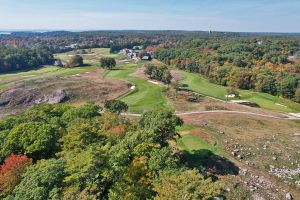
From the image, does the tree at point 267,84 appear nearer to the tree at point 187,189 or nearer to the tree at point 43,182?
the tree at point 187,189

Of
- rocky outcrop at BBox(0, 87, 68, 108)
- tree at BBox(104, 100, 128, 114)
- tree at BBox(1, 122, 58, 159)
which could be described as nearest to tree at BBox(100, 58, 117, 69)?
rocky outcrop at BBox(0, 87, 68, 108)

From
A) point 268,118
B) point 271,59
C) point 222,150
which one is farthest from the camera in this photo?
point 271,59

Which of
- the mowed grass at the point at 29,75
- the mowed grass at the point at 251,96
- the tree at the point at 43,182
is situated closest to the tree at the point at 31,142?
the tree at the point at 43,182

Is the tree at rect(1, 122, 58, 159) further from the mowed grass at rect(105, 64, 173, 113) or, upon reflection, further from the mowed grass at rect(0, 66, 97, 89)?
the mowed grass at rect(0, 66, 97, 89)

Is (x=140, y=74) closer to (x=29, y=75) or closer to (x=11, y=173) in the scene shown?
(x=29, y=75)

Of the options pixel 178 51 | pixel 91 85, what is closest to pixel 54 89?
pixel 91 85

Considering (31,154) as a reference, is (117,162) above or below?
above

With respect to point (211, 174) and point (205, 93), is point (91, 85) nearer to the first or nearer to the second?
point (205, 93)

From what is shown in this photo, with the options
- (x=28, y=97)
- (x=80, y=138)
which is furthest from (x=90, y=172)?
(x=28, y=97)

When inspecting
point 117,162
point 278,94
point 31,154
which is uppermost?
point 117,162
